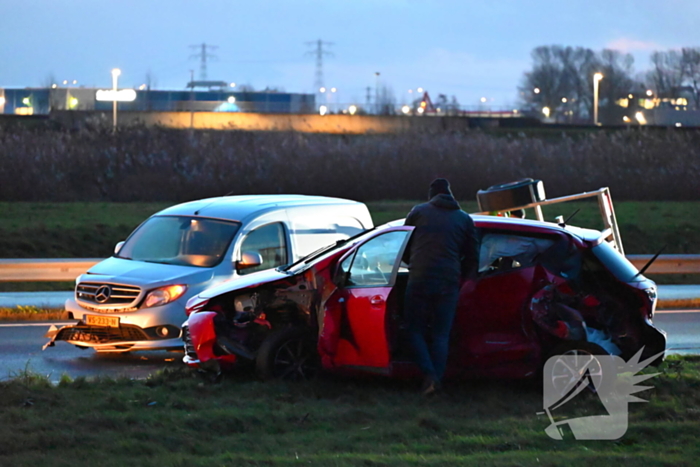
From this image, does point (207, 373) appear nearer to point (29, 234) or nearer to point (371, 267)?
point (371, 267)

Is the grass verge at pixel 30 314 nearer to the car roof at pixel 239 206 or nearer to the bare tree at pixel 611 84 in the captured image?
the car roof at pixel 239 206

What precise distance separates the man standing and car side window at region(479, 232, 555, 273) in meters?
0.28

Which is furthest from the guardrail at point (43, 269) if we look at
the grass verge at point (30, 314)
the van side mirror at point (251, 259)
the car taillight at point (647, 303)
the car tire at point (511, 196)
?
the car taillight at point (647, 303)

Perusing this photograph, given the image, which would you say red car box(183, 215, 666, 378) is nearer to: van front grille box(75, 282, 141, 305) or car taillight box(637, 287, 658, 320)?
car taillight box(637, 287, 658, 320)

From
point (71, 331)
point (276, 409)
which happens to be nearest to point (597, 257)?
point (276, 409)

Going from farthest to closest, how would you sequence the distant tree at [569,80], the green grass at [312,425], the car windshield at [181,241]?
1. the distant tree at [569,80]
2. the car windshield at [181,241]
3. the green grass at [312,425]

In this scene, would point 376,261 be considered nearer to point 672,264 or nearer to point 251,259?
point 251,259

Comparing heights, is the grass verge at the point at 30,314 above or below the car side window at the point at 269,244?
below

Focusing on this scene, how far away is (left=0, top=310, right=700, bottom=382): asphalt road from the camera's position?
9125mm

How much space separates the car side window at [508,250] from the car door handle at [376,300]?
2.90 ft

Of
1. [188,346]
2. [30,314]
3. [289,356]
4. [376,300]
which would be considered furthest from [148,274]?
[30,314]

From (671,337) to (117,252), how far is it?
22.6 ft

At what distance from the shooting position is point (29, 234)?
2119 centimetres

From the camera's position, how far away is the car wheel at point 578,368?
291 inches
